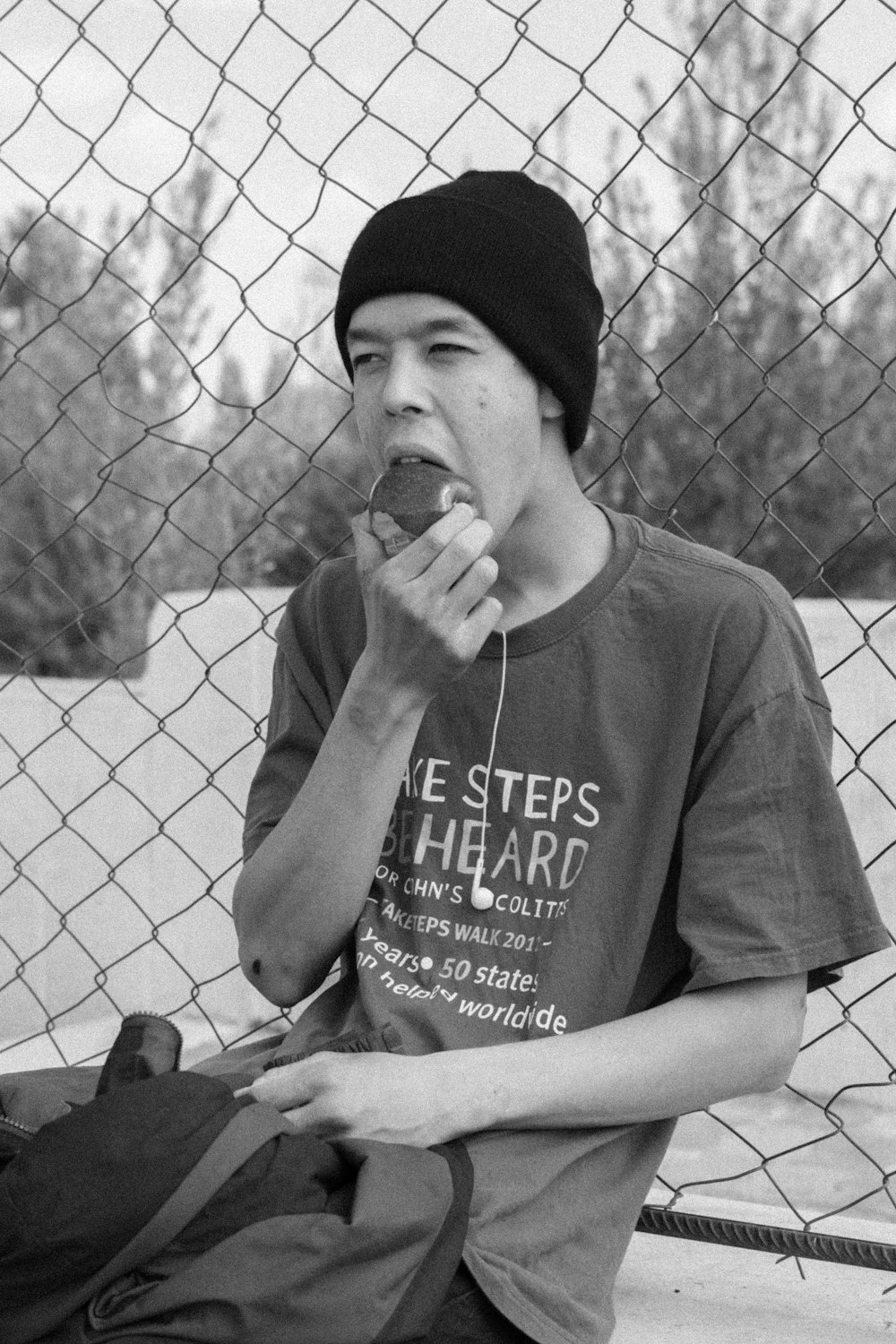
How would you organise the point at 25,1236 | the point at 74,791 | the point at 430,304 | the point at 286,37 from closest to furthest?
the point at 25,1236
the point at 430,304
the point at 286,37
the point at 74,791

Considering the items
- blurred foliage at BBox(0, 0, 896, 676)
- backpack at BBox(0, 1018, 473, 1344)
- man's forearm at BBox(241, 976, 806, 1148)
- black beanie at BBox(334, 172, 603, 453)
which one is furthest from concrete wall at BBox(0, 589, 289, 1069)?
backpack at BBox(0, 1018, 473, 1344)

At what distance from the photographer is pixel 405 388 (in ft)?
5.65

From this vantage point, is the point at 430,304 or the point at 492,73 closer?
the point at 430,304

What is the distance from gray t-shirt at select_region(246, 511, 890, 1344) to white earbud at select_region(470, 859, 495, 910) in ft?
0.04

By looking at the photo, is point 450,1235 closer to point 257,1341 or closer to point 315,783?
point 257,1341

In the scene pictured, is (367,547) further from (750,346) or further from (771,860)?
(750,346)

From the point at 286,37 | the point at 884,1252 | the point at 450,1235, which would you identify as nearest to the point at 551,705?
the point at 450,1235

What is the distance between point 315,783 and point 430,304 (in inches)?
20.8

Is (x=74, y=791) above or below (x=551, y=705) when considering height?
above

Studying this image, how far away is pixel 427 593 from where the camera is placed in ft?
5.34

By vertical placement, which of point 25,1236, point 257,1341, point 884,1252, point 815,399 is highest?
point 815,399

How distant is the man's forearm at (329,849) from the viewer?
1693mm

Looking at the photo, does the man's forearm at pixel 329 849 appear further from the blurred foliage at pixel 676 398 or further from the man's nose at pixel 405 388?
the blurred foliage at pixel 676 398

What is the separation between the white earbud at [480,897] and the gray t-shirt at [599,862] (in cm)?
1
